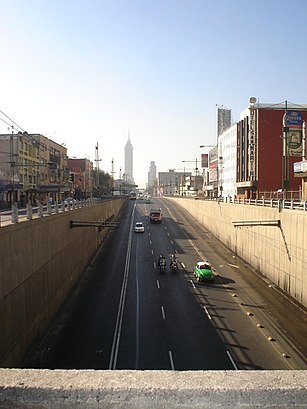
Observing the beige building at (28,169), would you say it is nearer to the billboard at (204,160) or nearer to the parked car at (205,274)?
the parked car at (205,274)

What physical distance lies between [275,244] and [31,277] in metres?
20.2

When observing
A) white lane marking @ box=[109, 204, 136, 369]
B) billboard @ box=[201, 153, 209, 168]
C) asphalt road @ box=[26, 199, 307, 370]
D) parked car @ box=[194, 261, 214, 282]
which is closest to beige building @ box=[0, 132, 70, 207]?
white lane marking @ box=[109, 204, 136, 369]

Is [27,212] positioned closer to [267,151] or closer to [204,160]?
[267,151]

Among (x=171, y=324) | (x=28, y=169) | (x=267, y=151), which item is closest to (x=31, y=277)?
(x=171, y=324)

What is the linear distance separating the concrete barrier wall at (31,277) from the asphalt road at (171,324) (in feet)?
3.96

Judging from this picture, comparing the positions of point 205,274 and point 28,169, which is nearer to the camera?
point 205,274

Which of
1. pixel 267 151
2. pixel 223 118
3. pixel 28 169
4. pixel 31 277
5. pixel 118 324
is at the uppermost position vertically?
pixel 223 118

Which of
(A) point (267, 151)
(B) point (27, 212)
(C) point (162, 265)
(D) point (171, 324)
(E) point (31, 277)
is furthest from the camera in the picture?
(A) point (267, 151)

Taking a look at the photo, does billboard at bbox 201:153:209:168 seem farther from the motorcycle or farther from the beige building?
the motorcycle

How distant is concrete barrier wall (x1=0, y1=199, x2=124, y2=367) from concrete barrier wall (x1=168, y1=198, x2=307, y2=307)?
15.6 metres

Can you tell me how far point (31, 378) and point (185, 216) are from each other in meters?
80.3

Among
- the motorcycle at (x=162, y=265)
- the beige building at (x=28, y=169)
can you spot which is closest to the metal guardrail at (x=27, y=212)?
the motorcycle at (x=162, y=265)

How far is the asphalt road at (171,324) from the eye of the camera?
17.1 m

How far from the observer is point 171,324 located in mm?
21938
